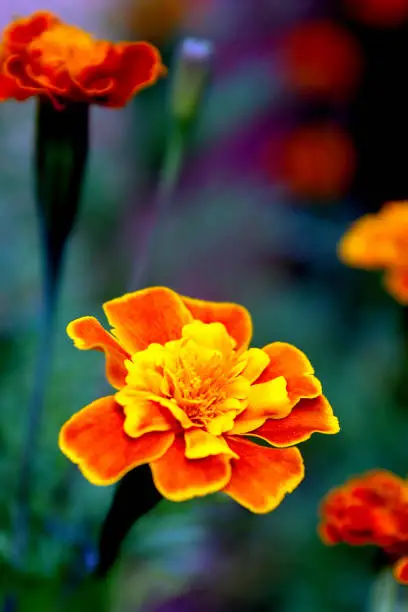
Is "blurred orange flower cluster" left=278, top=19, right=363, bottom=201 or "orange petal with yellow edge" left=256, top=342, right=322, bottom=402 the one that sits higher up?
"orange petal with yellow edge" left=256, top=342, right=322, bottom=402

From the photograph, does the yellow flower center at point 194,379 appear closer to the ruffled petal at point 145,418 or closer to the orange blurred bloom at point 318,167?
the ruffled petal at point 145,418

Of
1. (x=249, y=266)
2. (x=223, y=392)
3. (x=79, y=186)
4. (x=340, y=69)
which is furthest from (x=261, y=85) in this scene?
(x=223, y=392)

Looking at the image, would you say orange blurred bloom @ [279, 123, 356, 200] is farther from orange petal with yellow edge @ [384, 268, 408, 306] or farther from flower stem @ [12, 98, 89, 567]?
flower stem @ [12, 98, 89, 567]

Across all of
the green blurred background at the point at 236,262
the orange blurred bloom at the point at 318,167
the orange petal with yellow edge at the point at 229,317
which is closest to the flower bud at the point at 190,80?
the green blurred background at the point at 236,262

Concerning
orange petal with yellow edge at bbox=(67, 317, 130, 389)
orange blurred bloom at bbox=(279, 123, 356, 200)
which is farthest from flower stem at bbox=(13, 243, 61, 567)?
orange blurred bloom at bbox=(279, 123, 356, 200)

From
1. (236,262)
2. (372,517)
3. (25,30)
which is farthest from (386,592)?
(236,262)
